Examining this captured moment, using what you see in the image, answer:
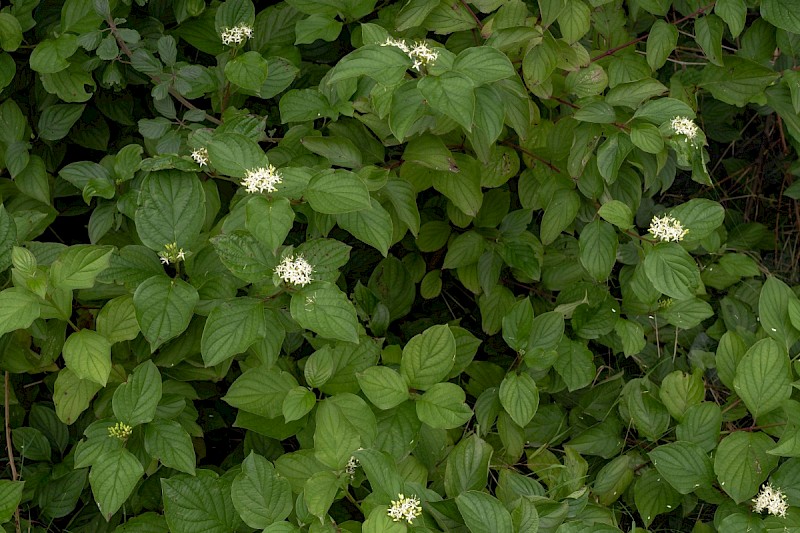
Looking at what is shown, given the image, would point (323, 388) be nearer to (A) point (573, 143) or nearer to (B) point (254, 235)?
(B) point (254, 235)

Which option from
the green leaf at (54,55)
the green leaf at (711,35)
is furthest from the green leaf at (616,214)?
the green leaf at (54,55)

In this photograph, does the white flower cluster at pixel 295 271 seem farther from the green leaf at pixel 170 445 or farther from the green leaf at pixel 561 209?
the green leaf at pixel 561 209

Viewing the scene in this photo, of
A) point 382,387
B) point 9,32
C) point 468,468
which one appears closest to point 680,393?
point 468,468

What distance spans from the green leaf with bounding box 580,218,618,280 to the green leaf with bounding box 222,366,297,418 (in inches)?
28.7

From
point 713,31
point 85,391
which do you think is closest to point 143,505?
point 85,391

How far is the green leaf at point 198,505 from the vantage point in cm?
139

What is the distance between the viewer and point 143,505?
1645 millimetres

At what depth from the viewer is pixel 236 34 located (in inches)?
69.6

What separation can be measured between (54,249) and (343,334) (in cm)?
69

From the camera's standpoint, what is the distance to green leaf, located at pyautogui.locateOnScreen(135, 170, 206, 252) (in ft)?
4.54

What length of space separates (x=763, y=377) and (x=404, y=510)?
Result: 34.6 inches

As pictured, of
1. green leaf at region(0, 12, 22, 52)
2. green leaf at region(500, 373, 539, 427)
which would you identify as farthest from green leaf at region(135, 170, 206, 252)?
green leaf at region(500, 373, 539, 427)

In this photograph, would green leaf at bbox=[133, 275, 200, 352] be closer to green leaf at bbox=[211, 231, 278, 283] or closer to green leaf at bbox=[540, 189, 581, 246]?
green leaf at bbox=[211, 231, 278, 283]

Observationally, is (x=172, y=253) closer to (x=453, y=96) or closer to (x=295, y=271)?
(x=295, y=271)
